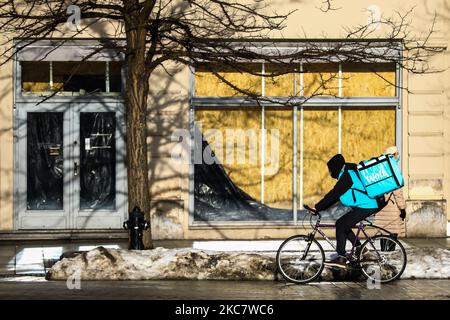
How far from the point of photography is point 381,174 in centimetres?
1160

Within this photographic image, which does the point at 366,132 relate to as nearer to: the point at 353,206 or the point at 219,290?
the point at 353,206

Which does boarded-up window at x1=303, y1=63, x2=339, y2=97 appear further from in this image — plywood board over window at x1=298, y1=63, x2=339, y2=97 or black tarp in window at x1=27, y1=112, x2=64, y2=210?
black tarp in window at x1=27, y1=112, x2=64, y2=210

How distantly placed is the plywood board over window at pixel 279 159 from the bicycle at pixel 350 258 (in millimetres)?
5229

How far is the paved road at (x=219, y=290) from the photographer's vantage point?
10.8 meters

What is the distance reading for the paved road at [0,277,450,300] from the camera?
1077 centimetres

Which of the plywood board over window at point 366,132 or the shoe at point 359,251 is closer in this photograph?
the shoe at point 359,251

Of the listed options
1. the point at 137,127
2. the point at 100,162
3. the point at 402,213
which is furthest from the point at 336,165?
the point at 100,162

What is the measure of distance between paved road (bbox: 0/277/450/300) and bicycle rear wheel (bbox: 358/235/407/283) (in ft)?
0.51

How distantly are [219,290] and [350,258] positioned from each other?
6.12 feet

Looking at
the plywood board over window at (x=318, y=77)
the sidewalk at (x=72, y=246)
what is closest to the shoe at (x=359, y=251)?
the sidewalk at (x=72, y=246)

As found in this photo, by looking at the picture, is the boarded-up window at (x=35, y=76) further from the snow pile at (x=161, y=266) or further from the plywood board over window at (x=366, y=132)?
the plywood board over window at (x=366, y=132)

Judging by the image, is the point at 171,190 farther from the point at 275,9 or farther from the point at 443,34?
the point at 443,34
